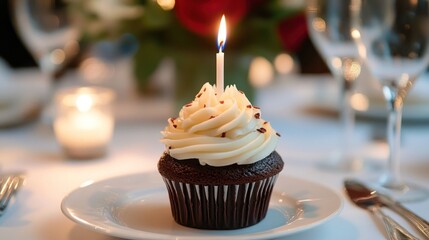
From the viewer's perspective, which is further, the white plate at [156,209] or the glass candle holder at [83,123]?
the glass candle holder at [83,123]

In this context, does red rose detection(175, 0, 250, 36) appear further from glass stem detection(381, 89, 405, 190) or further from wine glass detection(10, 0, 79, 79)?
glass stem detection(381, 89, 405, 190)

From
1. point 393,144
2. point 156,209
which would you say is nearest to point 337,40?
point 393,144

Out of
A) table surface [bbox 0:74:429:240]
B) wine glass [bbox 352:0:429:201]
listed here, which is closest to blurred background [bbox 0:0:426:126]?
table surface [bbox 0:74:429:240]

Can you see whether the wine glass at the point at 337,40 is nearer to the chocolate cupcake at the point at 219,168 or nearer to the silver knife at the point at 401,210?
the silver knife at the point at 401,210

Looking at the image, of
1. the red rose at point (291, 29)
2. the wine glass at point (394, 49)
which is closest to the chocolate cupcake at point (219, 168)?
the wine glass at point (394, 49)

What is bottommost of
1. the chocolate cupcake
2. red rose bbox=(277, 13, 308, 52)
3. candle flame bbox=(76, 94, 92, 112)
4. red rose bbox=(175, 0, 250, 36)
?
candle flame bbox=(76, 94, 92, 112)

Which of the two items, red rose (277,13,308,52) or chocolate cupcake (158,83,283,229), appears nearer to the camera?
chocolate cupcake (158,83,283,229)

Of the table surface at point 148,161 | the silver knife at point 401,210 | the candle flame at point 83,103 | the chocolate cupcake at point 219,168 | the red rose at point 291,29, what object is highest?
the red rose at point 291,29
